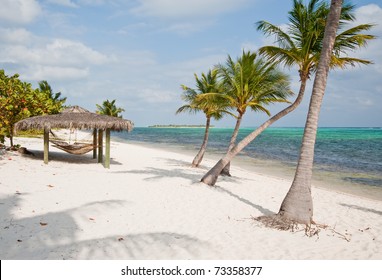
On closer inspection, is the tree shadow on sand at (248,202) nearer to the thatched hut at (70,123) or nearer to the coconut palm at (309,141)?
the coconut palm at (309,141)

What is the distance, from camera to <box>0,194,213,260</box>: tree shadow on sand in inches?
167

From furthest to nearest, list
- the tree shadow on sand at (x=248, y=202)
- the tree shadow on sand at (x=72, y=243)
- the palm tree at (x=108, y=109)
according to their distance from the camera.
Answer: the palm tree at (x=108, y=109) < the tree shadow on sand at (x=248, y=202) < the tree shadow on sand at (x=72, y=243)

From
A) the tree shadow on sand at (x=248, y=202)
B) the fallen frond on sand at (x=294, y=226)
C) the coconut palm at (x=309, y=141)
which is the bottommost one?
the tree shadow on sand at (x=248, y=202)

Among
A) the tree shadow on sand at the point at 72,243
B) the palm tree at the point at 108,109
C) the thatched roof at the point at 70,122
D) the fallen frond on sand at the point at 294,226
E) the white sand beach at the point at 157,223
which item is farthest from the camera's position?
the palm tree at the point at 108,109

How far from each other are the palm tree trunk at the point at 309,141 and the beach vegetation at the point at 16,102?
10.7m

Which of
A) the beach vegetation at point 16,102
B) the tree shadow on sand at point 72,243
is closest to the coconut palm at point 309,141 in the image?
the tree shadow on sand at point 72,243

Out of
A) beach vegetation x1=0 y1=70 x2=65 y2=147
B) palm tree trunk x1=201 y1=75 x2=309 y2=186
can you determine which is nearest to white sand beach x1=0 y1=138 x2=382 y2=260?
palm tree trunk x1=201 y1=75 x2=309 y2=186

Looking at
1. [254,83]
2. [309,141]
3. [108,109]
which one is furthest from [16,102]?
[108,109]

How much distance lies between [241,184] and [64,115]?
7.66 m

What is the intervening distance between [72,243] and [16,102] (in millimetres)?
10271

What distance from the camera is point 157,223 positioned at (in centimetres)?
585

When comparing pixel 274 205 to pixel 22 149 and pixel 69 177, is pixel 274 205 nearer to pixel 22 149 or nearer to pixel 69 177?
pixel 69 177

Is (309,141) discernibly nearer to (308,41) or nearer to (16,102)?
(308,41)

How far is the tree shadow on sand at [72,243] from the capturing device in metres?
4.25
